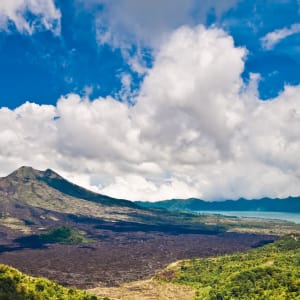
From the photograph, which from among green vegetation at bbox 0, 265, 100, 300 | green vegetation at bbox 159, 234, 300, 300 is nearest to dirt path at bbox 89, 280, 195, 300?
green vegetation at bbox 159, 234, 300, 300

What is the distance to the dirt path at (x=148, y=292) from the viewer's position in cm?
8962

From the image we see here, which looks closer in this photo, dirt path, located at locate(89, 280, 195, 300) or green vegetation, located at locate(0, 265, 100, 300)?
green vegetation, located at locate(0, 265, 100, 300)

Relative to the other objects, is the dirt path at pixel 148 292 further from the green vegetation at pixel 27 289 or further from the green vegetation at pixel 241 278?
the green vegetation at pixel 27 289

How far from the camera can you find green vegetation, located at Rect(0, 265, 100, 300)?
2195 inches

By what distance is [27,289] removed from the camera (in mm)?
58531

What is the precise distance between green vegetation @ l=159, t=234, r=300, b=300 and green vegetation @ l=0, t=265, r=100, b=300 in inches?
1146

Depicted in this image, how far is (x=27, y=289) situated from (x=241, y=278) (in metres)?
46.4

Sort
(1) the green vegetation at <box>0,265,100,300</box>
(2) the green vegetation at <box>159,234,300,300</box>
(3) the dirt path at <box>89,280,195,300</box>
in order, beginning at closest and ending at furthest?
(1) the green vegetation at <box>0,265,100,300</box> → (2) the green vegetation at <box>159,234,300,300</box> → (3) the dirt path at <box>89,280,195,300</box>

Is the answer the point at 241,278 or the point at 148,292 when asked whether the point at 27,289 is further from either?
the point at 241,278

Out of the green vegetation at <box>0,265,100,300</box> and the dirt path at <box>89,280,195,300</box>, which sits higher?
the green vegetation at <box>0,265,100,300</box>

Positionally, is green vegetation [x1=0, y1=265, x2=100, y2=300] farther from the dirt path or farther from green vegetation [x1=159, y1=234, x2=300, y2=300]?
green vegetation [x1=159, y1=234, x2=300, y2=300]

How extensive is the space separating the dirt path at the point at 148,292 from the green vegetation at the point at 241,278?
3.36 meters

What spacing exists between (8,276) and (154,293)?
44.3 metres

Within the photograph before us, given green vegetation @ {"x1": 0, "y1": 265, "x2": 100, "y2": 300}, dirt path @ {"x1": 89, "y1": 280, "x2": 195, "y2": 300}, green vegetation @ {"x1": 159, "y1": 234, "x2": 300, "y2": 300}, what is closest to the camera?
green vegetation @ {"x1": 0, "y1": 265, "x2": 100, "y2": 300}
